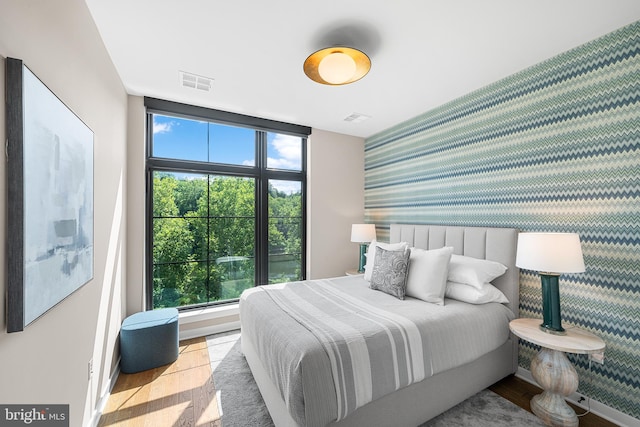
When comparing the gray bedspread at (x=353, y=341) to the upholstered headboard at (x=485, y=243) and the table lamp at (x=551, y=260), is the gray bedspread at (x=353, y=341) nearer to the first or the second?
the upholstered headboard at (x=485, y=243)

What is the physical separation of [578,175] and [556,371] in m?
1.44

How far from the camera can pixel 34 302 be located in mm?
1057

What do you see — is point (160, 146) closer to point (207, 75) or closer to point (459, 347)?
point (207, 75)

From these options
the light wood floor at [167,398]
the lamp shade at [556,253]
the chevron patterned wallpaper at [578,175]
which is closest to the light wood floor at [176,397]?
the light wood floor at [167,398]

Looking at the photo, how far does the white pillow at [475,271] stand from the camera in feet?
7.49

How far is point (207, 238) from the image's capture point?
3.41 m

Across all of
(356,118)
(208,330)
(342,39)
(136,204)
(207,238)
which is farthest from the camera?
(356,118)

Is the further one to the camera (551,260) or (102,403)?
(102,403)

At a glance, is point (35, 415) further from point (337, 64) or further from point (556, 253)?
point (556, 253)

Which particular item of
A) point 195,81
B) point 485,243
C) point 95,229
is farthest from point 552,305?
point 195,81

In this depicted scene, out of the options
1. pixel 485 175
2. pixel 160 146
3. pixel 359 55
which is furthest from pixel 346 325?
pixel 160 146

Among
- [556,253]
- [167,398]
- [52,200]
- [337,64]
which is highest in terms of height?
[337,64]

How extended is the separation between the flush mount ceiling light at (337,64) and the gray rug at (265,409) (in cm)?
255

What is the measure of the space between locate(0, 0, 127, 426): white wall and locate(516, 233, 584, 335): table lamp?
2.76 metres
